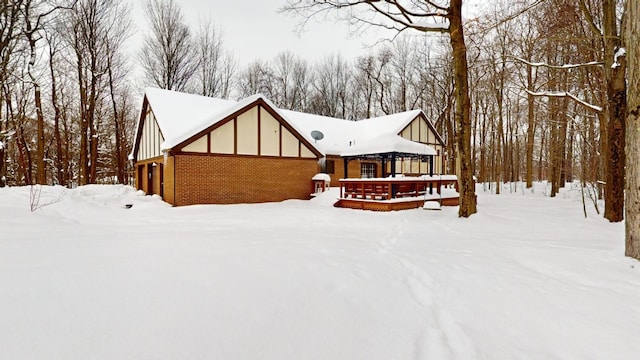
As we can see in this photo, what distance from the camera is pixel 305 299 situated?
10.1 ft

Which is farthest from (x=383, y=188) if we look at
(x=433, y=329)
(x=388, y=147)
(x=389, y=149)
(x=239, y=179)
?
(x=433, y=329)

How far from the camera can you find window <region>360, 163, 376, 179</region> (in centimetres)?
2017

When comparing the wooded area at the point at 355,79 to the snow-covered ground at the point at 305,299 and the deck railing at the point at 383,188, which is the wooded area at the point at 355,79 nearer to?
the deck railing at the point at 383,188

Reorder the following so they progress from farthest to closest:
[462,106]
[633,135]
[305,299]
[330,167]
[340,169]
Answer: [340,169], [330,167], [462,106], [633,135], [305,299]

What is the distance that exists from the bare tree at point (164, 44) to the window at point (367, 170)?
15.8 metres

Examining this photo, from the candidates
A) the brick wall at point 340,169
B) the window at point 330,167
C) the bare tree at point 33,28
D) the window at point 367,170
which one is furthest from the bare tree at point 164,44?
the window at point 367,170

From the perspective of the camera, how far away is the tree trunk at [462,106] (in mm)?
9500

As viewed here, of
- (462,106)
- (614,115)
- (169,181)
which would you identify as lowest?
(169,181)

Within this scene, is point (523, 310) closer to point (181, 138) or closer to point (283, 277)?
point (283, 277)

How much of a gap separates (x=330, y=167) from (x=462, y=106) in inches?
394

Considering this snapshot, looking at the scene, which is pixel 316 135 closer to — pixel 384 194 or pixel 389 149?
pixel 389 149

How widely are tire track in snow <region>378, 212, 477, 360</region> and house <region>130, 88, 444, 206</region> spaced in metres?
11.1

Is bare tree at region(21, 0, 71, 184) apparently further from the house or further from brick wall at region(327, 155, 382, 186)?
brick wall at region(327, 155, 382, 186)

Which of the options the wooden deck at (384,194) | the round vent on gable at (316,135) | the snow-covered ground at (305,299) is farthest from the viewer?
the round vent on gable at (316,135)
